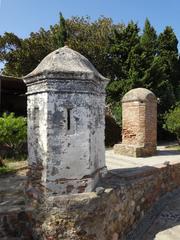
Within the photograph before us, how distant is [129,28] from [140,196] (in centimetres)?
1462

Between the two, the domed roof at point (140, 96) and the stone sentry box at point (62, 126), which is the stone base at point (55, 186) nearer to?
the stone sentry box at point (62, 126)

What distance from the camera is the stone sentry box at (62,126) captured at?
473 centimetres

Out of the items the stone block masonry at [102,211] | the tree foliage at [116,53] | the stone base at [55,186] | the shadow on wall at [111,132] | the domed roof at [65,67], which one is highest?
the tree foliage at [116,53]

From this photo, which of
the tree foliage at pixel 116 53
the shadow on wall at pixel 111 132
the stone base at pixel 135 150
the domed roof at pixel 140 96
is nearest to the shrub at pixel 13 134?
the stone base at pixel 135 150

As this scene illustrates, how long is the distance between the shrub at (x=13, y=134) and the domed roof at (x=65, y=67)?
500 centimetres

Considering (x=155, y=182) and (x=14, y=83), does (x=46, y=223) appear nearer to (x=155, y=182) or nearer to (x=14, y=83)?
(x=155, y=182)

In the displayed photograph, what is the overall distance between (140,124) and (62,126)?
6.27m

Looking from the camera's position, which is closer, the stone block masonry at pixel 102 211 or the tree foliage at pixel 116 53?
the stone block masonry at pixel 102 211

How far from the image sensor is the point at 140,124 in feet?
34.7

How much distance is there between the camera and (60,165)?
4.75m


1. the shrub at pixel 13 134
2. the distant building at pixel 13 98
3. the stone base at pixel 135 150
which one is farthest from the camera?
the distant building at pixel 13 98

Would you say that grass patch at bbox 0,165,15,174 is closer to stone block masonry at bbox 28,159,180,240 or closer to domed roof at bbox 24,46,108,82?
stone block masonry at bbox 28,159,180,240

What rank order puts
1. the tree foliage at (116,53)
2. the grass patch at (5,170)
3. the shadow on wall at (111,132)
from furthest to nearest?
the tree foliage at (116,53)
the shadow on wall at (111,132)
the grass patch at (5,170)

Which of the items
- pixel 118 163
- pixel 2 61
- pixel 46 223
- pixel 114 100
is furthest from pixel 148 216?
pixel 2 61
